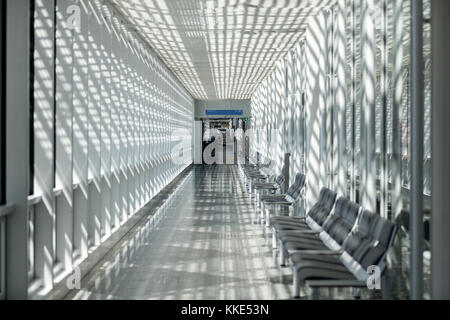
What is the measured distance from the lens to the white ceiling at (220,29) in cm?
878

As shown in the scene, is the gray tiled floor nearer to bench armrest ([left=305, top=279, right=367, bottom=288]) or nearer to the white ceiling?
bench armrest ([left=305, top=279, right=367, bottom=288])

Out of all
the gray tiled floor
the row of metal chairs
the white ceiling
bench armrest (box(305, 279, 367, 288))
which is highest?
the white ceiling

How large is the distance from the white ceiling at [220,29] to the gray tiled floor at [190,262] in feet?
11.1

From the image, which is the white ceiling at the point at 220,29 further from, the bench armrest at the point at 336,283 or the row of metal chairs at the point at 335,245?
the bench armrest at the point at 336,283

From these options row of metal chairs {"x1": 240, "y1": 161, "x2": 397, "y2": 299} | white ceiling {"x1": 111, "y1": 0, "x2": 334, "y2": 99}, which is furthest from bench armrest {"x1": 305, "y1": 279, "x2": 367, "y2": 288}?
white ceiling {"x1": 111, "y1": 0, "x2": 334, "y2": 99}

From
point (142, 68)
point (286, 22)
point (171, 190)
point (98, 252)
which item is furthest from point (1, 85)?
point (171, 190)

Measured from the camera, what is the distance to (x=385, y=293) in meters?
5.57

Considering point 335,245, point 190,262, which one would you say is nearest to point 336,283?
point 335,245

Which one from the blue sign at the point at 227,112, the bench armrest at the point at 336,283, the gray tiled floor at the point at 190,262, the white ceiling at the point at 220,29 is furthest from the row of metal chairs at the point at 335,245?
the blue sign at the point at 227,112

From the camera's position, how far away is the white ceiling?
8.78 meters

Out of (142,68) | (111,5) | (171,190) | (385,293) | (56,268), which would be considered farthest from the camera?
(171,190)

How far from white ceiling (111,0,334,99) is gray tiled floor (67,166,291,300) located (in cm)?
337
